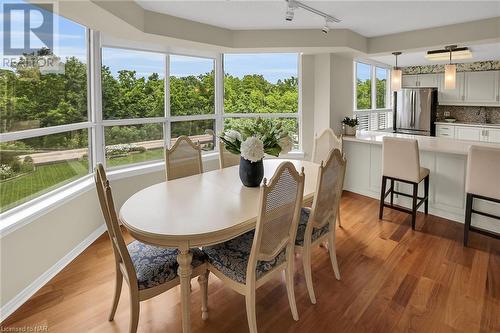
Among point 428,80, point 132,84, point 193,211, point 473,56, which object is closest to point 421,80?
point 428,80

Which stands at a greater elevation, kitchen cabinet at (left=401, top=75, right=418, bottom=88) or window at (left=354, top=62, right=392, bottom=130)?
kitchen cabinet at (left=401, top=75, right=418, bottom=88)

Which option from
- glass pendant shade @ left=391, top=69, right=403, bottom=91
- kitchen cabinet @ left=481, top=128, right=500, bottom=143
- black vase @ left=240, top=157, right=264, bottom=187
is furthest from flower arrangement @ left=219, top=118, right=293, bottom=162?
kitchen cabinet @ left=481, top=128, right=500, bottom=143

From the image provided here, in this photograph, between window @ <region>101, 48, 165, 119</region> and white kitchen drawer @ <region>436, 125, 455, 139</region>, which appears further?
white kitchen drawer @ <region>436, 125, 455, 139</region>

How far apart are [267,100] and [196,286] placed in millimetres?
3210

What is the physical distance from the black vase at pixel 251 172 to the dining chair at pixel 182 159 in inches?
30.3

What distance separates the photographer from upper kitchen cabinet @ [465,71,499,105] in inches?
252

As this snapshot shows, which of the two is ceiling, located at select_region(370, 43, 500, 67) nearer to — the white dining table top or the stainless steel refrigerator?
the stainless steel refrigerator

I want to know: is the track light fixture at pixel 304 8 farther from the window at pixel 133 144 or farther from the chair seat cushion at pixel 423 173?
the window at pixel 133 144

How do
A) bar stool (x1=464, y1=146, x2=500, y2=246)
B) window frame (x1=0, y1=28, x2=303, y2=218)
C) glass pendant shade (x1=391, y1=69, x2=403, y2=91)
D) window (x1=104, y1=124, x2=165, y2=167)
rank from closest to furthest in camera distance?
window frame (x1=0, y1=28, x2=303, y2=218)
bar stool (x1=464, y1=146, x2=500, y2=246)
window (x1=104, y1=124, x2=165, y2=167)
glass pendant shade (x1=391, y1=69, x2=403, y2=91)

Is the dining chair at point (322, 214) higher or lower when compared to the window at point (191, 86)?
lower

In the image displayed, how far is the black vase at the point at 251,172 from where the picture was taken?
2475 millimetres

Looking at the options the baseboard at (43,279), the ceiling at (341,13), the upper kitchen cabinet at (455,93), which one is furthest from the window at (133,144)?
the upper kitchen cabinet at (455,93)
